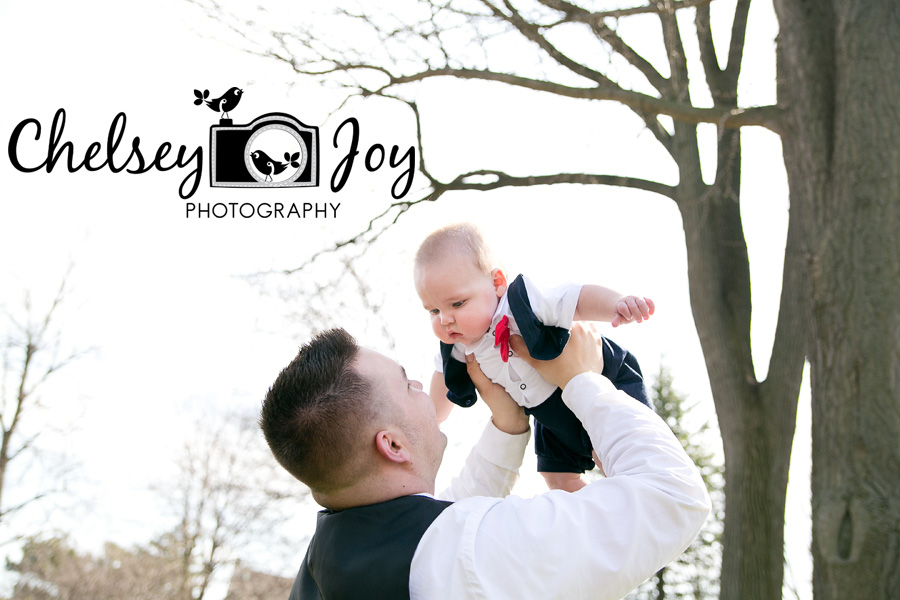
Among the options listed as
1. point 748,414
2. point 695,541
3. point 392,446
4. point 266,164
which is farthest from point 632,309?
point 695,541

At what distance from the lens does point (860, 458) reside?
4.21m

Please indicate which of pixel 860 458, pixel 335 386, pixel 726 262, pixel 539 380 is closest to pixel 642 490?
pixel 335 386

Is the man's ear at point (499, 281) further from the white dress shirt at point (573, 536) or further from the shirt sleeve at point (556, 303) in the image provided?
the white dress shirt at point (573, 536)

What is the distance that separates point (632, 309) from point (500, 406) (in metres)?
0.69

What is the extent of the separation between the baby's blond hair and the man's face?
783 millimetres

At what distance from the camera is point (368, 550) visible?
6.34 feet

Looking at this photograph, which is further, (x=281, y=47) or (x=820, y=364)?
(x=281, y=47)

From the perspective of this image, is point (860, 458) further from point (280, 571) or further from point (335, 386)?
point (280, 571)

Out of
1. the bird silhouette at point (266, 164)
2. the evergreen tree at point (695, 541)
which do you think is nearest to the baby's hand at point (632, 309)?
the bird silhouette at point (266, 164)

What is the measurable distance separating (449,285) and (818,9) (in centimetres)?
350

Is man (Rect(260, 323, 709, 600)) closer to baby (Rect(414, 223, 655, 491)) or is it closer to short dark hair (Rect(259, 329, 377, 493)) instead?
short dark hair (Rect(259, 329, 377, 493))

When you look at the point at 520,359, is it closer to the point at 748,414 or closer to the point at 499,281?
the point at 499,281

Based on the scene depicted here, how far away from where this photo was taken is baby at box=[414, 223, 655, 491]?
2.81m

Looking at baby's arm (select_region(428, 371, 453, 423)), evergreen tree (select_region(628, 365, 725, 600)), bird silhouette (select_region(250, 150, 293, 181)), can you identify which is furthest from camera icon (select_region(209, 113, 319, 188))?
evergreen tree (select_region(628, 365, 725, 600))
